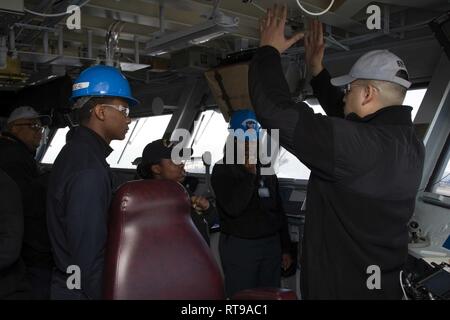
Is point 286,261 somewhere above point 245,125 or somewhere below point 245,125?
below

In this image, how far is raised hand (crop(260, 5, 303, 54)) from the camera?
1528 mm

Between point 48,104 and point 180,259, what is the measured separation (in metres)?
5.58

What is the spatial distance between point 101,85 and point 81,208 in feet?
1.95

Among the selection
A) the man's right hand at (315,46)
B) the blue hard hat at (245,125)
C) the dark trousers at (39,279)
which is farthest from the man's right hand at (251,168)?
the dark trousers at (39,279)

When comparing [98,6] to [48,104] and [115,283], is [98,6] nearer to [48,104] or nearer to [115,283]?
[115,283]

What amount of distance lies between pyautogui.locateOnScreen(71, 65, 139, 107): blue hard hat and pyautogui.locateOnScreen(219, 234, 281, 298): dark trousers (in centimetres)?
123

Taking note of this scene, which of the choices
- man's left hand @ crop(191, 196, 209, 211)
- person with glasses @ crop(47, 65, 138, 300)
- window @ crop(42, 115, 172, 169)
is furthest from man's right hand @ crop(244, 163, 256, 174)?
window @ crop(42, 115, 172, 169)

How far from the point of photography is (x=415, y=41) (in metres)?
3.57

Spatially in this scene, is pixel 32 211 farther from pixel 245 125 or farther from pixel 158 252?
pixel 245 125

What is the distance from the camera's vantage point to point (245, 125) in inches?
120

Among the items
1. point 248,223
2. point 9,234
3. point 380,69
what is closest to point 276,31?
point 380,69

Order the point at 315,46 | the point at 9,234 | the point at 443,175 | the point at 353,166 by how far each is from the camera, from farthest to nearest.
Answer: the point at 443,175 → the point at 315,46 → the point at 9,234 → the point at 353,166

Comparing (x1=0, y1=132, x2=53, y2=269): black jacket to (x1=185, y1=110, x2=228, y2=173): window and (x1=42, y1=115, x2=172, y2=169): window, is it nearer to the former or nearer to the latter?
(x1=185, y1=110, x2=228, y2=173): window

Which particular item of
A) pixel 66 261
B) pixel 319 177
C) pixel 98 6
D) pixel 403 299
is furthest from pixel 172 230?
pixel 98 6
